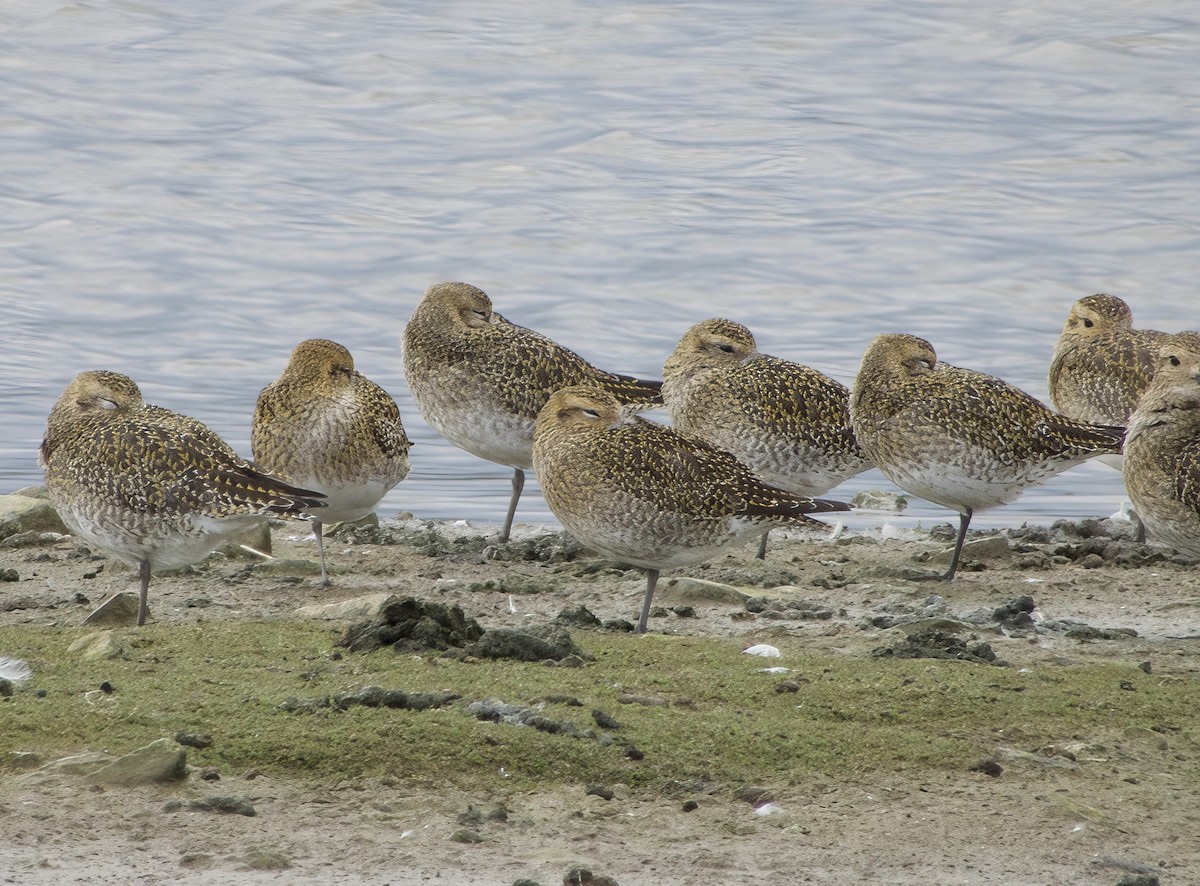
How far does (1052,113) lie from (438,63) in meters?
8.07

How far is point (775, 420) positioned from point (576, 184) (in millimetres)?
10391

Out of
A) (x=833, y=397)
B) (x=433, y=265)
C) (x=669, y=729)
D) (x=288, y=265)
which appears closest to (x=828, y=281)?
(x=433, y=265)

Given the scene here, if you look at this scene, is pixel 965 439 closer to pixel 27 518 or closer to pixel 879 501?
pixel 879 501

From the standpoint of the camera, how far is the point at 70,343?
1523 centimetres

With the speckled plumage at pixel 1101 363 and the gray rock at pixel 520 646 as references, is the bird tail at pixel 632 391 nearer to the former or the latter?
the speckled plumage at pixel 1101 363


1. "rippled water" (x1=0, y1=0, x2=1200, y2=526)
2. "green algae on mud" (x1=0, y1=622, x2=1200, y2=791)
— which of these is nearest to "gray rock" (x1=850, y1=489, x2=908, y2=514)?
"rippled water" (x1=0, y1=0, x2=1200, y2=526)

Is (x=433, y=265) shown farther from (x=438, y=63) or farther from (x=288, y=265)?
(x=438, y=63)

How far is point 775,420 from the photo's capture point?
34.0ft

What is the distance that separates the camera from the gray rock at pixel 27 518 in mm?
10461

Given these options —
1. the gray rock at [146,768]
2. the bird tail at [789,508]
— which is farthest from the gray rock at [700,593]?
the gray rock at [146,768]

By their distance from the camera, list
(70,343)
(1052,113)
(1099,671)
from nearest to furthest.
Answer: (1099,671) → (70,343) → (1052,113)

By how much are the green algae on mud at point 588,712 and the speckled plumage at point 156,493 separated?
0.76 meters

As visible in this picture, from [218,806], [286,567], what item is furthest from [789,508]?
[218,806]

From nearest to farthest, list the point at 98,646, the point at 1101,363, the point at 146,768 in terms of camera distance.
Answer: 1. the point at 146,768
2. the point at 98,646
3. the point at 1101,363
